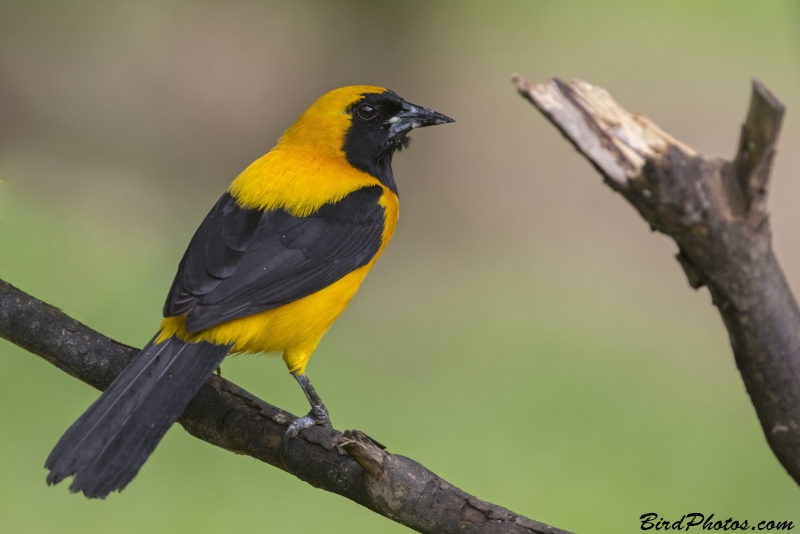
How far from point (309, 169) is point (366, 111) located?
20.9 inches

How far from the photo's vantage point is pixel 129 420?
3170 millimetres

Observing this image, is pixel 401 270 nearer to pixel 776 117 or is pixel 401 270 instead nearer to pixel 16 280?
pixel 16 280

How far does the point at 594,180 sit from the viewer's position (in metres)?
9.33

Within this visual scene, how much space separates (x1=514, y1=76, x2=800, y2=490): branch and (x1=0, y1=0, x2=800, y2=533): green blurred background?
11.1 feet

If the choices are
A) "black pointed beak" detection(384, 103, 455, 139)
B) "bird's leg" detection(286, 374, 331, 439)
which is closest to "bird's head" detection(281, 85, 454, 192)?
"black pointed beak" detection(384, 103, 455, 139)

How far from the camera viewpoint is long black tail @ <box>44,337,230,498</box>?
3.01 metres

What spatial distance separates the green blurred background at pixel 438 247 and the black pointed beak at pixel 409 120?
217cm

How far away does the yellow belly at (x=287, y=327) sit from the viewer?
3672mm

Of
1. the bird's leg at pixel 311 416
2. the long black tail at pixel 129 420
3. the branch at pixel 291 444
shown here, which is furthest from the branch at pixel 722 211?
the long black tail at pixel 129 420

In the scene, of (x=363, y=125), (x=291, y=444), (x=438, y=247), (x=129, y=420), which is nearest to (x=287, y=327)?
(x=291, y=444)

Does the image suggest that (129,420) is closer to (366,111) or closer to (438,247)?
(366,111)

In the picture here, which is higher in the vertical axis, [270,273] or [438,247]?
[438,247]

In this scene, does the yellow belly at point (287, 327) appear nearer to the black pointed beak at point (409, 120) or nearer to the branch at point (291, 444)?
the branch at point (291, 444)

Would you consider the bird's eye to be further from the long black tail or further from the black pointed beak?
the long black tail
